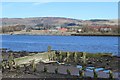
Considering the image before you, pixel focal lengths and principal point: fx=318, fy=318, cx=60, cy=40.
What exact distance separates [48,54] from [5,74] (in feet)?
46.7

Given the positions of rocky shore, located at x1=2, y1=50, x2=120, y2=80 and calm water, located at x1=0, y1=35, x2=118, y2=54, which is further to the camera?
calm water, located at x1=0, y1=35, x2=118, y2=54

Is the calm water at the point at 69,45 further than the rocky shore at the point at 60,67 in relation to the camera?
Yes

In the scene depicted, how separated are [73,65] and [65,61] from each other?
329 cm

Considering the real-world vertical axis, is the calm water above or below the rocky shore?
below

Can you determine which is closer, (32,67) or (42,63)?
(32,67)

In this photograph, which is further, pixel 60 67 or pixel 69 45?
pixel 69 45

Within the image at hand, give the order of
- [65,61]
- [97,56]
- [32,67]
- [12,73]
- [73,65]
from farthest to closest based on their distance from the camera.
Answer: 1. [97,56]
2. [65,61]
3. [73,65]
4. [32,67]
5. [12,73]

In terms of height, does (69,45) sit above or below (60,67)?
below

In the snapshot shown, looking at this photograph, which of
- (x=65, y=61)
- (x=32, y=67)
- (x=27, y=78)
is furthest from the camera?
(x=65, y=61)

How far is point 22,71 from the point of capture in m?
26.6

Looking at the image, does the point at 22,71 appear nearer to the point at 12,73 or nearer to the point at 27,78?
the point at 12,73

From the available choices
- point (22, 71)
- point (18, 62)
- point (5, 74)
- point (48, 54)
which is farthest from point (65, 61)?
point (5, 74)

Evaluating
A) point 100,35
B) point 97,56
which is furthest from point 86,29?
point 97,56

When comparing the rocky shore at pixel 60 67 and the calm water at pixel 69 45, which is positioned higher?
the rocky shore at pixel 60 67
